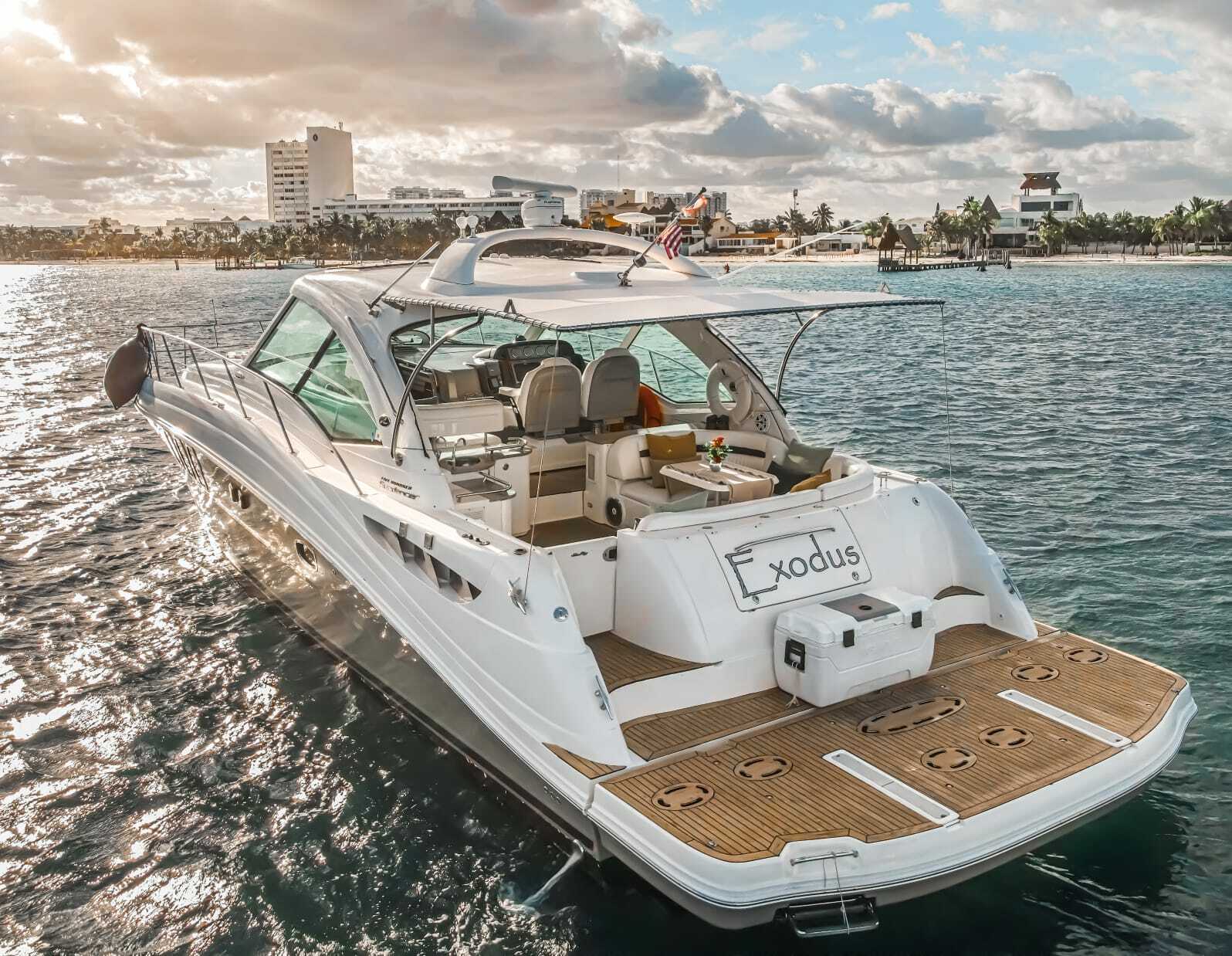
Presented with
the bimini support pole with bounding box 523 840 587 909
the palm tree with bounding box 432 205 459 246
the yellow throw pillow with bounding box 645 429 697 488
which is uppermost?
the palm tree with bounding box 432 205 459 246

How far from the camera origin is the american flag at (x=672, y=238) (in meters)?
7.64

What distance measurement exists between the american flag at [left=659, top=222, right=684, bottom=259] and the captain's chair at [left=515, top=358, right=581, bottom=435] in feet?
3.92

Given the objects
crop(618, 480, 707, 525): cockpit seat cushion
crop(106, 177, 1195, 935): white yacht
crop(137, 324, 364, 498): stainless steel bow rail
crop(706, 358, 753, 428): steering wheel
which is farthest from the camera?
crop(706, 358, 753, 428): steering wheel

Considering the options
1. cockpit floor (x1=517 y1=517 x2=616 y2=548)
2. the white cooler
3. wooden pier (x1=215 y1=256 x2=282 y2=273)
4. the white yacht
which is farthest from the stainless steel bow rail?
wooden pier (x1=215 y1=256 x2=282 y2=273)

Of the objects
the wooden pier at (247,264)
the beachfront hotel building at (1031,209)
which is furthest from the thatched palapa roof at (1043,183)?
the wooden pier at (247,264)

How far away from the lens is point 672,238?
7672mm

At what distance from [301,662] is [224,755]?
1350 mm

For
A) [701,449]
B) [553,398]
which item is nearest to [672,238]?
[553,398]

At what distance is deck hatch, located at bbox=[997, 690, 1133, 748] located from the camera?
220 inches

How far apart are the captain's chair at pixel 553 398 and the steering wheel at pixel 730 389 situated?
4.40ft

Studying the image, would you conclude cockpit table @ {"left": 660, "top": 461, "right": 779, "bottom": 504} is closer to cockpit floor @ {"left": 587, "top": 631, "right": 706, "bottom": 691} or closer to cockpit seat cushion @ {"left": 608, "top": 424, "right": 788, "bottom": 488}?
cockpit seat cushion @ {"left": 608, "top": 424, "right": 788, "bottom": 488}

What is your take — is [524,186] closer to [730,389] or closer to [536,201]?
[536,201]

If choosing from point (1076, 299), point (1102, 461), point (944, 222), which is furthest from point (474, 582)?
point (944, 222)

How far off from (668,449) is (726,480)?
2.51ft
